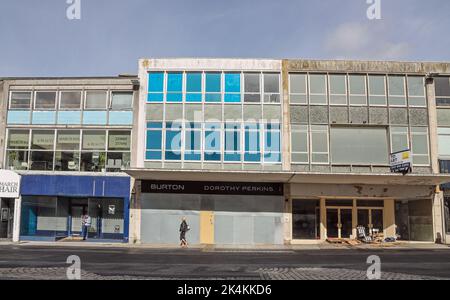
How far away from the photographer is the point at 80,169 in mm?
29109

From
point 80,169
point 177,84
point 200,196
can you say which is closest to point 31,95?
point 80,169

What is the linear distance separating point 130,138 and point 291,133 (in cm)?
989

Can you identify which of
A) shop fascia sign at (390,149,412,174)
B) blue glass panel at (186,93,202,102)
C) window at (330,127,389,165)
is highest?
blue glass panel at (186,93,202,102)

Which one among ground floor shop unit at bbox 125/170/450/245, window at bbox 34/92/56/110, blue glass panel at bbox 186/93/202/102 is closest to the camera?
ground floor shop unit at bbox 125/170/450/245

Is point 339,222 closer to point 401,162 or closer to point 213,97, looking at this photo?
point 401,162

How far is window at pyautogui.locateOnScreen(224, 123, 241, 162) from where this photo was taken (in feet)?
92.2

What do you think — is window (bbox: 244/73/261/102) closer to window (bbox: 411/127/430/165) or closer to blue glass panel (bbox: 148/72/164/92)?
blue glass panel (bbox: 148/72/164/92)

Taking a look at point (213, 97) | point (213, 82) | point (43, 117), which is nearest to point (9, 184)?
point (43, 117)

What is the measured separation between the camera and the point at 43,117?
29.7 metres

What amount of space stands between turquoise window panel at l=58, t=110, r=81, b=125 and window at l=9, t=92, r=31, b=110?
240 centimetres

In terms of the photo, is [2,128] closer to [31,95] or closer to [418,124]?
[31,95]

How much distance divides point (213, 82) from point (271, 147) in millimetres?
5380

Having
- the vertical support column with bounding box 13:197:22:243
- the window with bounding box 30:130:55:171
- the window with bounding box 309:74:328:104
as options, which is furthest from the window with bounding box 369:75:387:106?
the vertical support column with bounding box 13:197:22:243

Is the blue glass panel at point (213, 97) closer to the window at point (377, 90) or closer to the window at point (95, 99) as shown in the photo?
the window at point (95, 99)
